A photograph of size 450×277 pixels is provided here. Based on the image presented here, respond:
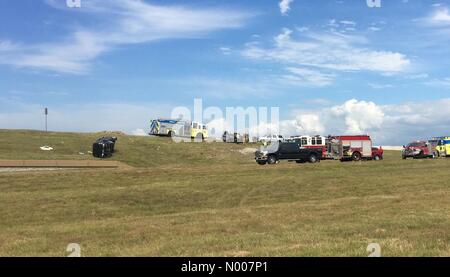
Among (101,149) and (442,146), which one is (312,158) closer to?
(442,146)

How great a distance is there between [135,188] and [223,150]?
128 ft

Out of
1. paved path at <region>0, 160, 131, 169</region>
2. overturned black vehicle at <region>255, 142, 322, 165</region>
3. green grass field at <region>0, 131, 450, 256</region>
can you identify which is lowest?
green grass field at <region>0, 131, 450, 256</region>

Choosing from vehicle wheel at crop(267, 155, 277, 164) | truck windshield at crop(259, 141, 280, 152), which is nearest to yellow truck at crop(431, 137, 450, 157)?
truck windshield at crop(259, 141, 280, 152)

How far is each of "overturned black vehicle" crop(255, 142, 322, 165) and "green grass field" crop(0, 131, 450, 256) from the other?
6648 mm

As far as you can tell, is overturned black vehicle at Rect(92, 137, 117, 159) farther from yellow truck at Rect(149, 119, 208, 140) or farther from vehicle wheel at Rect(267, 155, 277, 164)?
yellow truck at Rect(149, 119, 208, 140)

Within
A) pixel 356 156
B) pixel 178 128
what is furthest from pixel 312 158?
pixel 178 128

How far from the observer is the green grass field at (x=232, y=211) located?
1058 centimetres

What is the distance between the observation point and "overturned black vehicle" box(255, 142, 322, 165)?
41062mm
